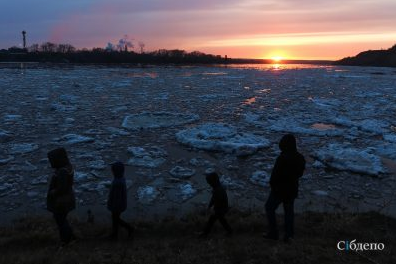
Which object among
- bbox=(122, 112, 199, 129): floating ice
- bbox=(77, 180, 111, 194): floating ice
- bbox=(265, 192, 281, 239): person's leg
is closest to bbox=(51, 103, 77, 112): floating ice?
bbox=(122, 112, 199, 129): floating ice

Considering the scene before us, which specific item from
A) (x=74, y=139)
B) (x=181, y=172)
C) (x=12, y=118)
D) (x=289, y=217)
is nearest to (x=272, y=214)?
(x=289, y=217)

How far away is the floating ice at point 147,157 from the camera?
907 centimetres

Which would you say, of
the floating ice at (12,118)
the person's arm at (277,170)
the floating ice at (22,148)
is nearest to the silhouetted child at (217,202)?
the person's arm at (277,170)

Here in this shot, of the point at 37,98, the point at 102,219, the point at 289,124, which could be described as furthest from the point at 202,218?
the point at 37,98

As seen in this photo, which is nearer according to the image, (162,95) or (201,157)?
(201,157)

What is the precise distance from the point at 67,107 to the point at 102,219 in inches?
459

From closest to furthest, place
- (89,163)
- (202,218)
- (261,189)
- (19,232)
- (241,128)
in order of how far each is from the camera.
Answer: (19,232) → (202,218) → (261,189) → (89,163) → (241,128)

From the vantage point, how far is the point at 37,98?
2003 cm

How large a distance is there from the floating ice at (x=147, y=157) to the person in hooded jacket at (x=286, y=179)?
416 cm

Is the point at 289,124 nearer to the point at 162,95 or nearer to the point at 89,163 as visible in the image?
the point at 89,163

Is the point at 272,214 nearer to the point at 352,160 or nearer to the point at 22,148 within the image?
the point at 352,160

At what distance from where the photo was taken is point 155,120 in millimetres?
14000

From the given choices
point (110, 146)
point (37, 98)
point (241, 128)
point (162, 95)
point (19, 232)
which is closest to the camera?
point (19, 232)

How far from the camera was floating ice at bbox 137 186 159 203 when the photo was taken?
23.3 ft
